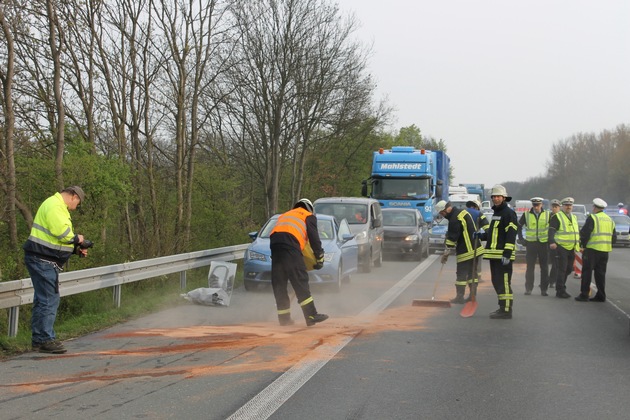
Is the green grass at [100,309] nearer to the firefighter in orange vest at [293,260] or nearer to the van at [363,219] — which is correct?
the firefighter in orange vest at [293,260]

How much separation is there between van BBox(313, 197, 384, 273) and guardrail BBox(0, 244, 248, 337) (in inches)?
159

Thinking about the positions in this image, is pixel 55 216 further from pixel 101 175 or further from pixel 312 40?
pixel 312 40

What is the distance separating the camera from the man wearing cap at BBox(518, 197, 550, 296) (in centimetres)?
1552

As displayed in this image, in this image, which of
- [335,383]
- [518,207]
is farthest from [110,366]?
[518,207]

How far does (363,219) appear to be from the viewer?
21.1 meters

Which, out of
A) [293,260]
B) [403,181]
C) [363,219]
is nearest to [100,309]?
[293,260]

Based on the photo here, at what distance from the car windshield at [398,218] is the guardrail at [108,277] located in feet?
33.1

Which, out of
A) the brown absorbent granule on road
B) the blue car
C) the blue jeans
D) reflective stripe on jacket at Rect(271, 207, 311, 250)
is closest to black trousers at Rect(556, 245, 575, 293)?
the blue car

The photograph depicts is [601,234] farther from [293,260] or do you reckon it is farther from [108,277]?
Result: [108,277]

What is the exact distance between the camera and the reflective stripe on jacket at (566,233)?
600 inches

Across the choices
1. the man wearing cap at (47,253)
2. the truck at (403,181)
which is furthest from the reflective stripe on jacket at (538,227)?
the truck at (403,181)

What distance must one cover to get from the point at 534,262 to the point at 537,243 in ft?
1.19

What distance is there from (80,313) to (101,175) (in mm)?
3943

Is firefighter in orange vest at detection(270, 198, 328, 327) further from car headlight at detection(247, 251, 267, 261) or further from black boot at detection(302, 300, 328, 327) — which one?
car headlight at detection(247, 251, 267, 261)
